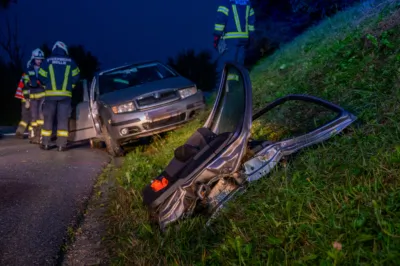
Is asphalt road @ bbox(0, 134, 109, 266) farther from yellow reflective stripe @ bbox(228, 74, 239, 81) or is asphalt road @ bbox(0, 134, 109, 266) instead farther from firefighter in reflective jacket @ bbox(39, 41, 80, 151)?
yellow reflective stripe @ bbox(228, 74, 239, 81)

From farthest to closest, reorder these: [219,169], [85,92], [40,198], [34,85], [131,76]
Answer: [34,85]
[85,92]
[131,76]
[40,198]
[219,169]

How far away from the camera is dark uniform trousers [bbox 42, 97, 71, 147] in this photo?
909cm

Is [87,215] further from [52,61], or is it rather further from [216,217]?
[52,61]

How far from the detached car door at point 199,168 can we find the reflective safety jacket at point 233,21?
4.41 m

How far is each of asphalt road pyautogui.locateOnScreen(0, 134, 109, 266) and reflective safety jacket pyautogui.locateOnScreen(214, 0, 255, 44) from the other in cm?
315

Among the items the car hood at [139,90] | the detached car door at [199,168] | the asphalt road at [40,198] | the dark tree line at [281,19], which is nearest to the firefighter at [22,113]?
the asphalt road at [40,198]

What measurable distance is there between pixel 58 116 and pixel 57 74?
815mm

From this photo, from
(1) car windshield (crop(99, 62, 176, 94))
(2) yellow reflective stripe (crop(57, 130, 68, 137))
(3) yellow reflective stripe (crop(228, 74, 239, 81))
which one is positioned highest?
(3) yellow reflective stripe (crop(228, 74, 239, 81))

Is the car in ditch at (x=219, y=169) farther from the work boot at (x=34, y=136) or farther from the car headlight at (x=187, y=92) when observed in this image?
the work boot at (x=34, y=136)

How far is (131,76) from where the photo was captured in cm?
922

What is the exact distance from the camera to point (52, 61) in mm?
9000

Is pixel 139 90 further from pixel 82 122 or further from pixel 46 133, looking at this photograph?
pixel 46 133

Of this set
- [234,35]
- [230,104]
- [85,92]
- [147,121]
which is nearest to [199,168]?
[230,104]

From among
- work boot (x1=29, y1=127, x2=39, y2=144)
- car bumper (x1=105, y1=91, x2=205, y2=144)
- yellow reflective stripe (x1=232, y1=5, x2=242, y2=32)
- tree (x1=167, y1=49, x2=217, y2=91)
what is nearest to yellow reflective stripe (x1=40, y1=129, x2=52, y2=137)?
work boot (x1=29, y1=127, x2=39, y2=144)
